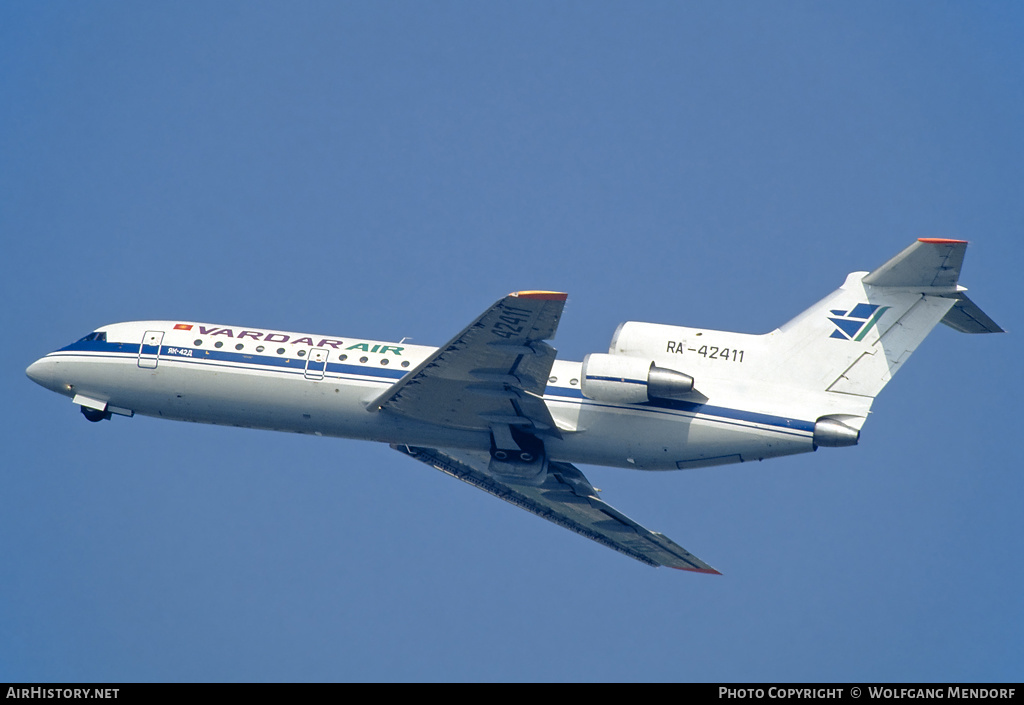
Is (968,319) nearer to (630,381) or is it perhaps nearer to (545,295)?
(630,381)

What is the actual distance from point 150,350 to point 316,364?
17.3 ft

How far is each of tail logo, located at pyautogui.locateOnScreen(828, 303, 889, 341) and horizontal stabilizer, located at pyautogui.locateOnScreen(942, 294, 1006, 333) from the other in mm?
1621

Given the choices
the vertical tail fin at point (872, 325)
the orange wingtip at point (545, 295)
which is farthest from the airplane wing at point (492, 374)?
the vertical tail fin at point (872, 325)

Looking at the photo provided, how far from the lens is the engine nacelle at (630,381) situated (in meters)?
30.3

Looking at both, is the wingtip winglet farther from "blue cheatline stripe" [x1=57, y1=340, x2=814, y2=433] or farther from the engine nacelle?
the engine nacelle

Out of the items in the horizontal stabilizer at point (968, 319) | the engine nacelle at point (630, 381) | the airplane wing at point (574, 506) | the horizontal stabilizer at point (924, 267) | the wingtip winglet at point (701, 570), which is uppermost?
the horizontal stabilizer at point (924, 267)

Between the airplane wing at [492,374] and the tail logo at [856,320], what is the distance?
7.82m

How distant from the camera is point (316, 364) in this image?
110ft

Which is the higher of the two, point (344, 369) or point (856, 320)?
point (856, 320)

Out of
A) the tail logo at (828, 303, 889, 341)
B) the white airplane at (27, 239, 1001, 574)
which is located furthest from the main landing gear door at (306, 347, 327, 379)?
the tail logo at (828, 303, 889, 341)

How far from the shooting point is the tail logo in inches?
1232

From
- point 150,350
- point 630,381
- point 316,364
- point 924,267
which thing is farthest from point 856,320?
Result: point 150,350

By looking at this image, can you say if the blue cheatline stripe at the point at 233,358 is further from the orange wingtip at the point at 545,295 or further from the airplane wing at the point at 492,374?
the orange wingtip at the point at 545,295

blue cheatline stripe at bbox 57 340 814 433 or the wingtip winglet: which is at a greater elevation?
blue cheatline stripe at bbox 57 340 814 433
